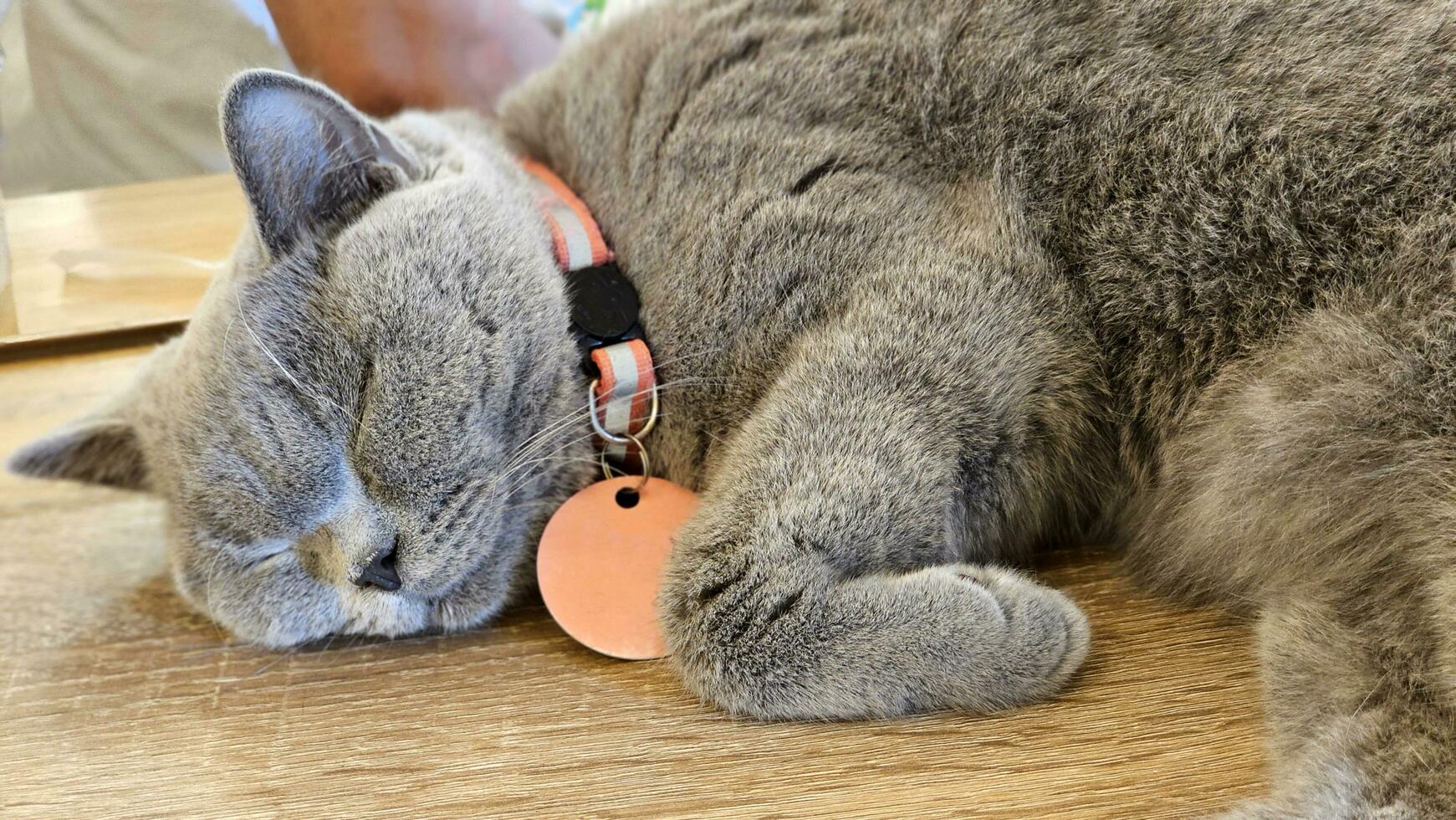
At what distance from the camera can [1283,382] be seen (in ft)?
2.79

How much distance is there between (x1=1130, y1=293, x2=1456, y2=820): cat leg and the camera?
70 cm

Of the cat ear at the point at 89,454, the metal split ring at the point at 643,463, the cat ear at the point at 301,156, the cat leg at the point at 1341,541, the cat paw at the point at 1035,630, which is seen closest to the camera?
the cat leg at the point at 1341,541

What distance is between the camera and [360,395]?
93cm

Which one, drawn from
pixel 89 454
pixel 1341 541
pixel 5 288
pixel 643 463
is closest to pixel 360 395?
Result: pixel 643 463

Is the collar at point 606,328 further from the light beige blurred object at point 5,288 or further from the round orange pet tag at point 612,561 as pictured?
the light beige blurred object at point 5,288

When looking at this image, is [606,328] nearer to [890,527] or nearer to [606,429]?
[606,429]

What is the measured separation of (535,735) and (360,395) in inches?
13.3

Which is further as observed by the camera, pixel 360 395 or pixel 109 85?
pixel 109 85

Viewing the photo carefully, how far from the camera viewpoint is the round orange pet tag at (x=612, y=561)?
3.12ft

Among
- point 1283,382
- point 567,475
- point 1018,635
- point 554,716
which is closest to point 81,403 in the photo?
point 567,475

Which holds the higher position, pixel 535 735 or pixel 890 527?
pixel 890 527

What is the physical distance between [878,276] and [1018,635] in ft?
1.13

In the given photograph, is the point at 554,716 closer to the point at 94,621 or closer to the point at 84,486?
the point at 94,621

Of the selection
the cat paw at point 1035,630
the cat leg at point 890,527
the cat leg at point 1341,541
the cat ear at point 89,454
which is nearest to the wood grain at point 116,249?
the cat ear at point 89,454
